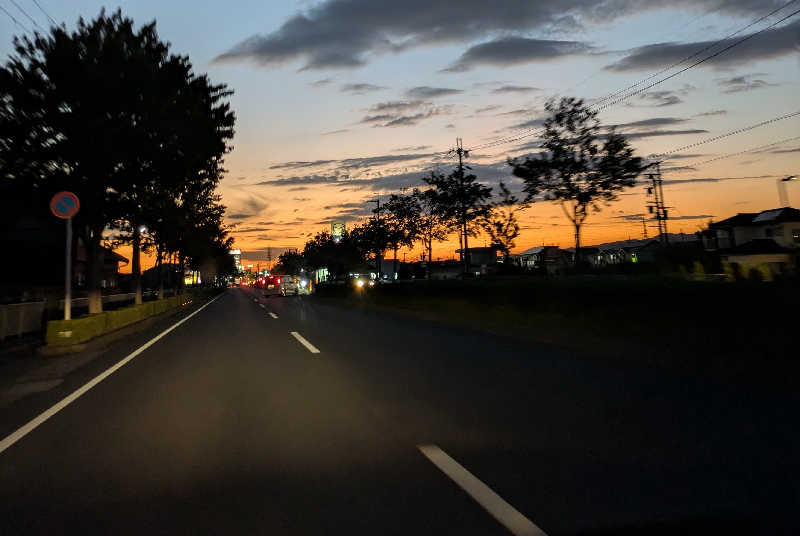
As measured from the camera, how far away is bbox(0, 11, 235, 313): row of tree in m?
17.9

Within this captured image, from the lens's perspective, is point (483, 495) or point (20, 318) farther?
point (20, 318)

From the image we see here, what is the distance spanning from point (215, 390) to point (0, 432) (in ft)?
8.40

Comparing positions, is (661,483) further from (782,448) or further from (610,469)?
(782,448)

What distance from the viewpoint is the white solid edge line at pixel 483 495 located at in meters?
3.34

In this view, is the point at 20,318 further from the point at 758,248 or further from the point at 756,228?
the point at 756,228

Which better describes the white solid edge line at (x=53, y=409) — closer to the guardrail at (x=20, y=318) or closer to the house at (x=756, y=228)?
the guardrail at (x=20, y=318)

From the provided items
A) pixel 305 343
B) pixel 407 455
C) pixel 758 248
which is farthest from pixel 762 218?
pixel 407 455

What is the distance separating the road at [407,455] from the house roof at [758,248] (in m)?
51.6

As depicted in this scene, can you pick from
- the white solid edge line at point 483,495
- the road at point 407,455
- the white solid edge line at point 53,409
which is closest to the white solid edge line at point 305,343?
the road at point 407,455

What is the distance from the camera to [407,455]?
189 inches

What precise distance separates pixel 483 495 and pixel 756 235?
64887 mm

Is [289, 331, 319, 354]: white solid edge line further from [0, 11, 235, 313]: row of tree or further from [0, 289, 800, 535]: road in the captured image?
[0, 11, 235, 313]: row of tree

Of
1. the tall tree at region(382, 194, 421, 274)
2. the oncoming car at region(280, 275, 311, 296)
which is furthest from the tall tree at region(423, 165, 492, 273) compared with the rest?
the oncoming car at region(280, 275, 311, 296)

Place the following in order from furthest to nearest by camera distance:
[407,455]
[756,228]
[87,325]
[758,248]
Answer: [756,228] → [758,248] → [87,325] → [407,455]
